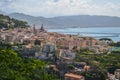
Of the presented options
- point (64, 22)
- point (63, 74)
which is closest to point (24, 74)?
point (63, 74)

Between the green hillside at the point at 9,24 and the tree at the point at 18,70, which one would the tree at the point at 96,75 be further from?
the green hillside at the point at 9,24

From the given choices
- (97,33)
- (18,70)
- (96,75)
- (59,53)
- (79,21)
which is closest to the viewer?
(18,70)

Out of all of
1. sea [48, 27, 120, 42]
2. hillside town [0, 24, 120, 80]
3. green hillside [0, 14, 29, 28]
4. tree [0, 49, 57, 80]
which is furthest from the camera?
sea [48, 27, 120, 42]

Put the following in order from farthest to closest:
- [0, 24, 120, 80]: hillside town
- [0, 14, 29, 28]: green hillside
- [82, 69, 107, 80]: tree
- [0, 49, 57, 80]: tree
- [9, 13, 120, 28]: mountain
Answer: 1. [9, 13, 120, 28]: mountain
2. [0, 14, 29, 28]: green hillside
3. [0, 24, 120, 80]: hillside town
4. [82, 69, 107, 80]: tree
5. [0, 49, 57, 80]: tree

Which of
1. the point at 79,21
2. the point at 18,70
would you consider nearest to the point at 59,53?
the point at 18,70

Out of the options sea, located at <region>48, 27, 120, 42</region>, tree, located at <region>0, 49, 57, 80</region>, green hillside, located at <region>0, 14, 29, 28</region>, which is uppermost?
green hillside, located at <region>0, 14, 29, 28</region>

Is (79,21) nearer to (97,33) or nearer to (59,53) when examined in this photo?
(97,33)

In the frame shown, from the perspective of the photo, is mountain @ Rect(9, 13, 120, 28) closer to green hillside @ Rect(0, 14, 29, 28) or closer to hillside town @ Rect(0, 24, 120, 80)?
green hillside @ Rect(0, 14, 29, 28)

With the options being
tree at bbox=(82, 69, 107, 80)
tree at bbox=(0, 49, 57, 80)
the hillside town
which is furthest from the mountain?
tree at bbox=(0, 49, 57, 80)

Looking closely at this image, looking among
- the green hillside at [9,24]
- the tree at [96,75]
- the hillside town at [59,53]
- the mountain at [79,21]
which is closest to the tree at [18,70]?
the hillside town at [59,53]

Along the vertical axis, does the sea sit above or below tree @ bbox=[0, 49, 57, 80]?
below

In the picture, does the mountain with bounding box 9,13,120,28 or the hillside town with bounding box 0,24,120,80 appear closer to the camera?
the hillside town with bounding box 0,24,120,80
